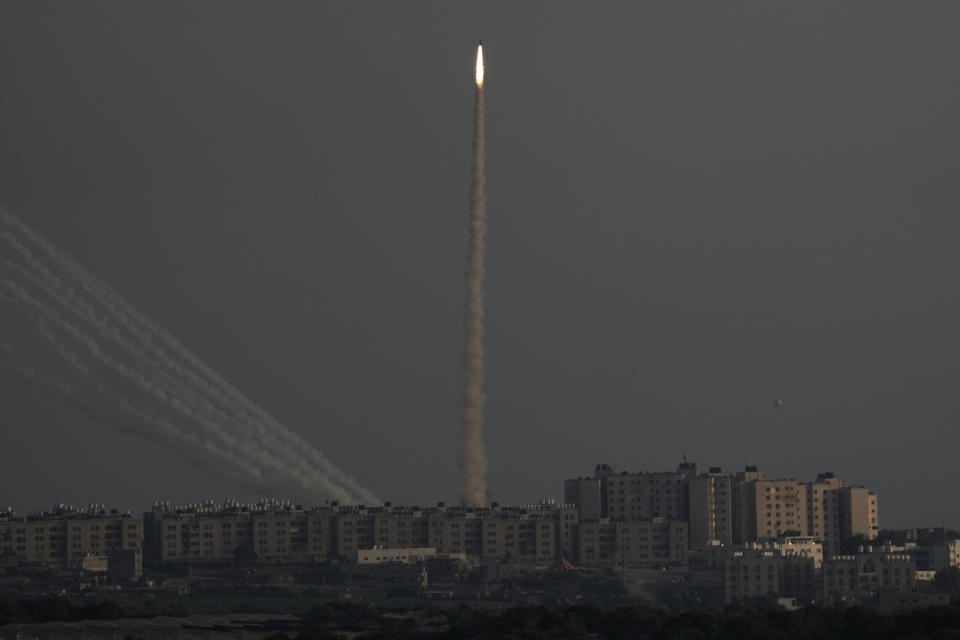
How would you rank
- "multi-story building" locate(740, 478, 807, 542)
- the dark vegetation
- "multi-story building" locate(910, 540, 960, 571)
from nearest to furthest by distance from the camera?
the dark vegetation
"multi-story building" locate(910, 540, 960, 571)
"multi-story building" locate(740, 478, 807, 542)

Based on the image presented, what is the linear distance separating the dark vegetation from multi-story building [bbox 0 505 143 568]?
57394 mm

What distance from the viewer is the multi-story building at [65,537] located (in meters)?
150

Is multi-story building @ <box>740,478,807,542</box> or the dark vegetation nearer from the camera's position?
the dark vegetation

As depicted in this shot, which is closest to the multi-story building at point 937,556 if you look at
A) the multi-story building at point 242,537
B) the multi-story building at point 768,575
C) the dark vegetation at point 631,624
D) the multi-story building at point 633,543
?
the multi-story building at point 768,575

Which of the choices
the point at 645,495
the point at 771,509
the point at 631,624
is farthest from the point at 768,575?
the point at 631,624

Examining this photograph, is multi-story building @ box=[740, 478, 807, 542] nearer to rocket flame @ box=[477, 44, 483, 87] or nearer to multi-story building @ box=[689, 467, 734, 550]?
multi-story building @ box=[689, 467, 734, 550]

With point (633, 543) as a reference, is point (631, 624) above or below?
below

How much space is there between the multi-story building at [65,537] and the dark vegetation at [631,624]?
5739 centimetres

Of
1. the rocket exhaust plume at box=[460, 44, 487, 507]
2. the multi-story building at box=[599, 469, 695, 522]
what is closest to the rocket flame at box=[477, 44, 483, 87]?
the rocket exhaust plume at box=[460, 44, 487, 507]

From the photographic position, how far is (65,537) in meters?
151

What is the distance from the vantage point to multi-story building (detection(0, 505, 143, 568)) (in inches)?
5901

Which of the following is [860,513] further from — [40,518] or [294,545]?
[40,518]

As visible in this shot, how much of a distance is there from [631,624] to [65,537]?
3126 inches

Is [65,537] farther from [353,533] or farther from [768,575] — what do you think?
[768,575]
